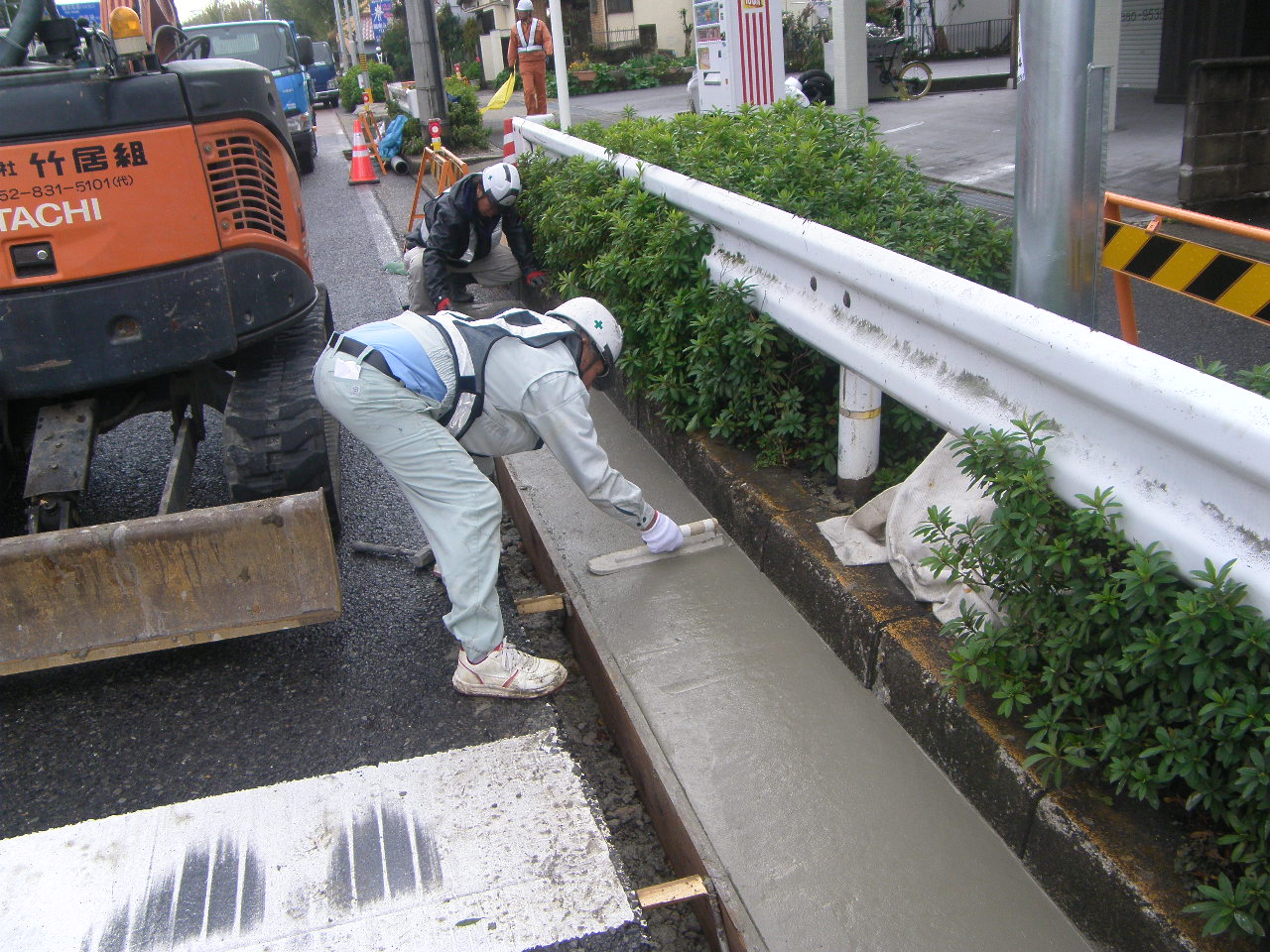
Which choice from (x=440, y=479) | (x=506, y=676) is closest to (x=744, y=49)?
(x=440, y=479)

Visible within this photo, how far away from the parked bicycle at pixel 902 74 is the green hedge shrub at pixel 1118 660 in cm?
1755

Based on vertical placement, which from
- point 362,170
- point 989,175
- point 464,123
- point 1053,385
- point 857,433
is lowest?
point 857,433

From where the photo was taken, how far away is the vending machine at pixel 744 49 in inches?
351

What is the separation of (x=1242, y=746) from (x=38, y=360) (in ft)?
12.0

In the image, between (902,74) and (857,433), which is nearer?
(857,433)

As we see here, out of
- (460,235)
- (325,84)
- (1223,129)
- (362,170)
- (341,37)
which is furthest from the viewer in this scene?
(341,37)

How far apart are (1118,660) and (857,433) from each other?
53.2 inches

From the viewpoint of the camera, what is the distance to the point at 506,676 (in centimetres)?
319

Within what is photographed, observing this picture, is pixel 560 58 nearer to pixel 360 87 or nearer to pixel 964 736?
pixel 964 736

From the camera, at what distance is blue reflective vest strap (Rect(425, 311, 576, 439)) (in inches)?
125

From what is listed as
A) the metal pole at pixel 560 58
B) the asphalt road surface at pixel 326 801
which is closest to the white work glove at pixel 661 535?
the asphalt road surface at pixel 326 801

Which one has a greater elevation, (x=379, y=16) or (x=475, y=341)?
(x=379, y=16)

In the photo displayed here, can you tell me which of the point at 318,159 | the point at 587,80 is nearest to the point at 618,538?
the point at 318,159

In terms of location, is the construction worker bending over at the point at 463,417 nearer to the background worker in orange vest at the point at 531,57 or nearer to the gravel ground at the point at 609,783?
the gravel ground at the point at 609,783
